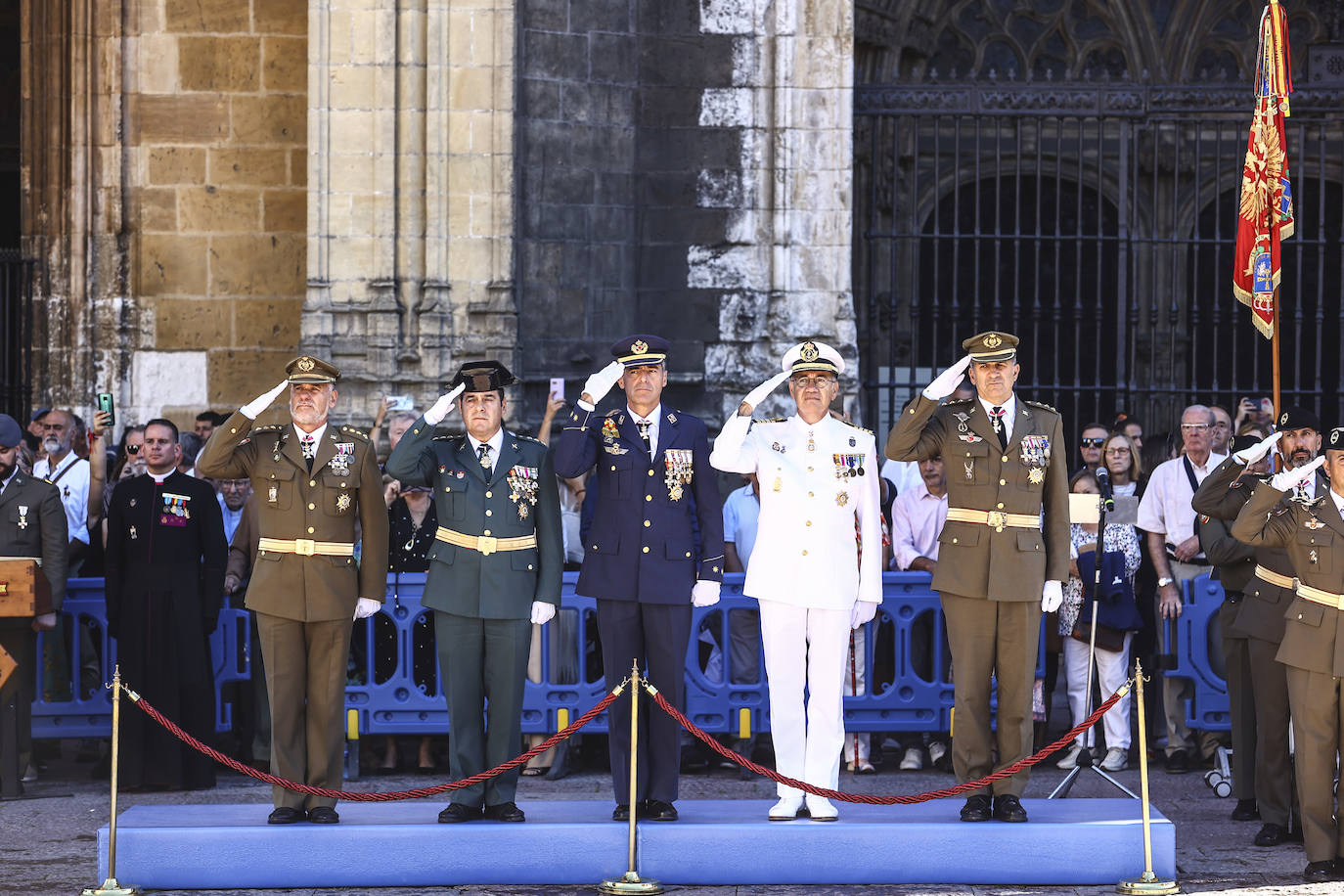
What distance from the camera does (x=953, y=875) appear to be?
6719mm

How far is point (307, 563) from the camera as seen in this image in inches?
276

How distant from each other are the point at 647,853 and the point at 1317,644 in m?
2.48

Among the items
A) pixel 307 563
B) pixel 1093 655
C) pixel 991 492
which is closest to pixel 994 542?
pixel 991 492

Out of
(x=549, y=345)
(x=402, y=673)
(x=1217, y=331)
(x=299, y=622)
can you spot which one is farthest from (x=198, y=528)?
(x=1217, y=331)

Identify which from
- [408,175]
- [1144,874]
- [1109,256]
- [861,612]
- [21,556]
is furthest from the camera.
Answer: [1109,256]

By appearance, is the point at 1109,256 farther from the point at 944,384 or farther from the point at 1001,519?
the point at 944,384

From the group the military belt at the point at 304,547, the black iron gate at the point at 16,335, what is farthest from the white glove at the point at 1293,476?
the black iron gate at the point at 16,335

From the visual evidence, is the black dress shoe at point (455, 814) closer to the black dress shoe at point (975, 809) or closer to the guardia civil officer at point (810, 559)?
the guardia civil officer at point (810, 559)

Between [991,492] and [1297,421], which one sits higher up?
[1297,421]

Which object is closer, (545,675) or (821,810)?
(821,810)

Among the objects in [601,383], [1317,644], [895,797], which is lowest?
[895,797]

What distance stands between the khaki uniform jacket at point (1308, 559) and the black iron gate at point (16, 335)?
7894 mm

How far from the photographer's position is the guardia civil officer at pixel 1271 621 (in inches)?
291

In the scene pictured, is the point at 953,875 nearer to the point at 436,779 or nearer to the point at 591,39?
the point at 436,779
